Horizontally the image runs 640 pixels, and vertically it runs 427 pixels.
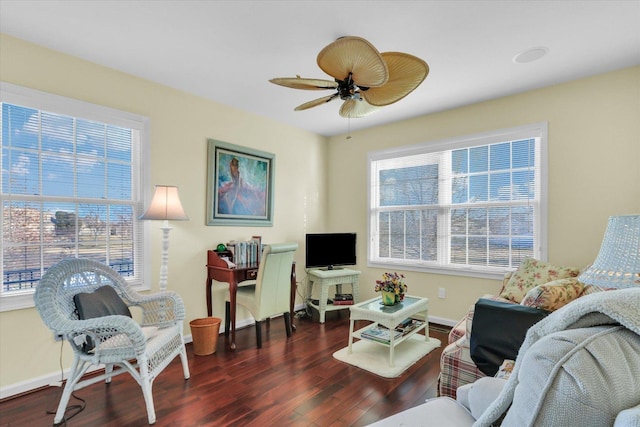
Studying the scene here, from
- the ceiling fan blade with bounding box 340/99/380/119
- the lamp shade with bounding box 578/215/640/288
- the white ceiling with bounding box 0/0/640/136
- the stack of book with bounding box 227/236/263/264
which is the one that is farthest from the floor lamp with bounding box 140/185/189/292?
the lamp shade with bounding box 578/215/640/288

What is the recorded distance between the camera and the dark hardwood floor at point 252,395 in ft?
6.48

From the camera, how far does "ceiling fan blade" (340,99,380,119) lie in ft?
8.00

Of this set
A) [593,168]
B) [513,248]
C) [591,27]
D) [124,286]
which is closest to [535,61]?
[591,27]

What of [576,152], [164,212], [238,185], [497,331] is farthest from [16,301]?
[576,152]

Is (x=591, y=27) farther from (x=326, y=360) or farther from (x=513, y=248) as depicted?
(x=326, y=360)

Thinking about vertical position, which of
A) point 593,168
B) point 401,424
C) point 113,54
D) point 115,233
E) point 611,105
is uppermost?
point 113,54

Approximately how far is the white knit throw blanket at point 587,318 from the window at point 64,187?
2959 mm

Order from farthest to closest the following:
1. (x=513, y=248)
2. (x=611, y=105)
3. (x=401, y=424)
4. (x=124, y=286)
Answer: (x=513, y=248) → (x=611, y=105) → (x=124, y=286) → (x=401, y=424)

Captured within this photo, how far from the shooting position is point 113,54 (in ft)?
8.26

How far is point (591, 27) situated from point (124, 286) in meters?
3.82

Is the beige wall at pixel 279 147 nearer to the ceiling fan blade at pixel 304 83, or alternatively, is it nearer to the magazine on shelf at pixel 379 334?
the magazine on shelf at pixel 379 334

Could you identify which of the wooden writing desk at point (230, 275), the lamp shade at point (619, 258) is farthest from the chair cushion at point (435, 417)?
the wooden writing desk at point (230, 275)

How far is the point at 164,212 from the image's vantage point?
275 cm

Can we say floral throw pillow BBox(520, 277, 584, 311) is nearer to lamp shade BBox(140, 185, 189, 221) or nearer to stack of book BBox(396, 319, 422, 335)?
stack of book BBox(396, 319, 422, 335)
